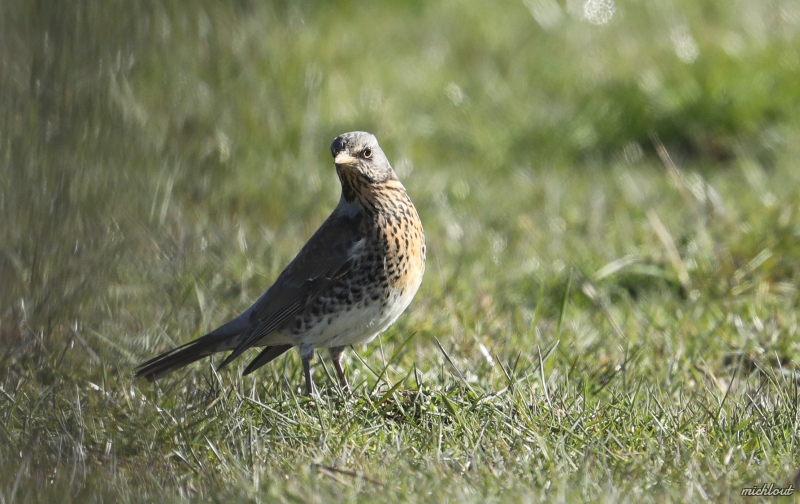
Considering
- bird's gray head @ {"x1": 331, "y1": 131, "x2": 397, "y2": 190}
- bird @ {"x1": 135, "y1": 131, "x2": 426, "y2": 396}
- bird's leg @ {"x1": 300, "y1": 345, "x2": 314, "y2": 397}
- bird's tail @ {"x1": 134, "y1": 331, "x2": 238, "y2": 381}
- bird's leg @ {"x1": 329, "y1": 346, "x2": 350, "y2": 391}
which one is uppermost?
bird's gray head @ {"x1": 331, "y1": 131, "x2": 397, "y2": 190}

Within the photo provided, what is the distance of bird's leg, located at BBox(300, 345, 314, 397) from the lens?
153 inches

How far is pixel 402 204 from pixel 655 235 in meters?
1.97

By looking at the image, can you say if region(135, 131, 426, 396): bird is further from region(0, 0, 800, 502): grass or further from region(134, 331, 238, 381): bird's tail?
region(0, 0, 800, 502): grass

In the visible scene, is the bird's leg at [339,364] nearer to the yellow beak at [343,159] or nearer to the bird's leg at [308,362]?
the bird's leg at [308,362]

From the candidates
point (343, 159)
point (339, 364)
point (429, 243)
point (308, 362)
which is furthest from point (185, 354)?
point (429, 243)

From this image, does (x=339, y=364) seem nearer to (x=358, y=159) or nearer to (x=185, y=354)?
(x=185, y=354)

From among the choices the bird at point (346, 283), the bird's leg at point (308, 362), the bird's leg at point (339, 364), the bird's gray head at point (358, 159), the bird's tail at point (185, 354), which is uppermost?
the bird's gray head at point (358, 159)

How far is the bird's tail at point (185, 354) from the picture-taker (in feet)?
13.1

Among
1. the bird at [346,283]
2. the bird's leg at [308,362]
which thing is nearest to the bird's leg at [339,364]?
the bird at [346,283]

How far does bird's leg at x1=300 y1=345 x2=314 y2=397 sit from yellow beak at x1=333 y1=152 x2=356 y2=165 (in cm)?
75

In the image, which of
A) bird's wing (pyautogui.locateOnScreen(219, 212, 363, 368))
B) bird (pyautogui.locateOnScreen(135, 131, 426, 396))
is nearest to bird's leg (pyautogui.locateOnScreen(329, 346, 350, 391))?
bird (pyautogui.locateOnScreen(135, 131, 426, 396))

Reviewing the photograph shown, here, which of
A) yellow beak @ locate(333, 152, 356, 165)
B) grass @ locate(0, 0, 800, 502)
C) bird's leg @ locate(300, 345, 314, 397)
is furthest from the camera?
yellow beak @ locate(333, 152, 356, 165)

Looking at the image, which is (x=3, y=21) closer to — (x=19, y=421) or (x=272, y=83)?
(x=19, y=421)

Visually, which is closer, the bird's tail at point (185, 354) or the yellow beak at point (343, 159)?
the bird's tail at point (185, 354)
